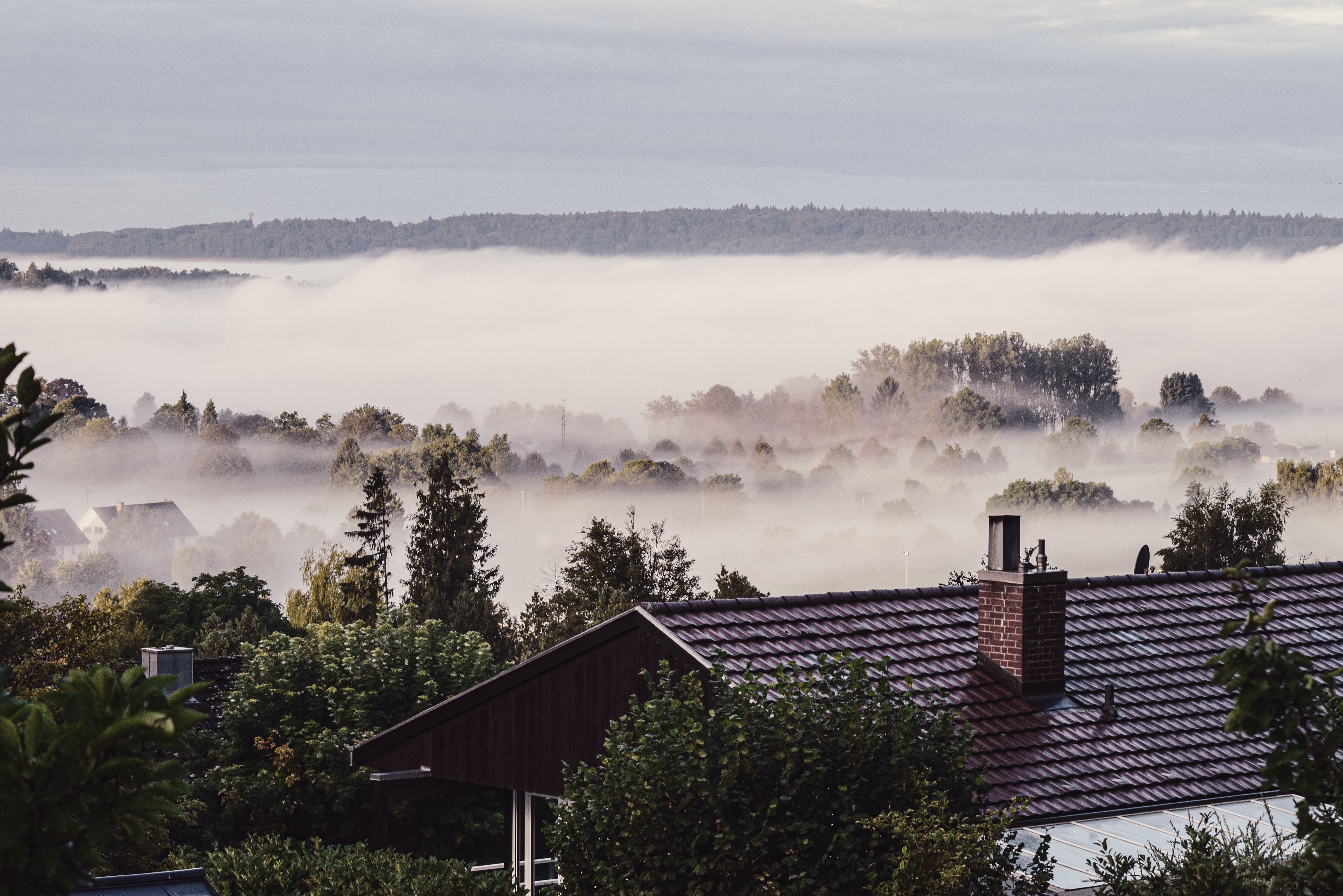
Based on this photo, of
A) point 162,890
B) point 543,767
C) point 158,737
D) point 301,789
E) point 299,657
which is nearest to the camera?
point 158,737

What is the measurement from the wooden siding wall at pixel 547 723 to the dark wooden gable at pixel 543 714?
1 centimetres

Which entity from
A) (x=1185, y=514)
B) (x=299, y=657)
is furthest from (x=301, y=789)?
(x=1185, y=514)

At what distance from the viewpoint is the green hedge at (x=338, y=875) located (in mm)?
14266

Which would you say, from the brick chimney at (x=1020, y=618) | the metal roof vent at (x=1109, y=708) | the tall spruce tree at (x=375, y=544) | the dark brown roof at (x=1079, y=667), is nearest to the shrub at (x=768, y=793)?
the dark brown roof at (x=1079, y=667)

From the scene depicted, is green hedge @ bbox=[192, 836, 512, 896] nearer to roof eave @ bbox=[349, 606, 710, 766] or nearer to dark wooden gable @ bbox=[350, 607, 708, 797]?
dark wooden gable @ bbox=[350, 607, 708, 797]

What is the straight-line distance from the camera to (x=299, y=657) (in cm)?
3053

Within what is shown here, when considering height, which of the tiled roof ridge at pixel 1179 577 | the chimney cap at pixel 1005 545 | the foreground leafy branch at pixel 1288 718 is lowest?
the tiled roof ridge at pixel 1179 577

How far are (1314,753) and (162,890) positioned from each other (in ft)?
31.1

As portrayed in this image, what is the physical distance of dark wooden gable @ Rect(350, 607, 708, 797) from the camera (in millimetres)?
16938

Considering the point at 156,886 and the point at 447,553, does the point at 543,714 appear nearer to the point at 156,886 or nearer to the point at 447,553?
the point at 156,886

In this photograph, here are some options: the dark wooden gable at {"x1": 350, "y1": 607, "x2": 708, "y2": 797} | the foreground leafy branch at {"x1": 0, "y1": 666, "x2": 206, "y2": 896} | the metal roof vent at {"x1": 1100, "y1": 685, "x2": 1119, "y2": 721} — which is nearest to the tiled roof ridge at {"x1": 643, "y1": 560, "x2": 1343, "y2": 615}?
the dark wooden gable at {"x1": 350, "y1": 607, "x2": 708, "y2": 797}

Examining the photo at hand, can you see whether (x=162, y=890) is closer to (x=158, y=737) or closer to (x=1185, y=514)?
(x=158, y=737)

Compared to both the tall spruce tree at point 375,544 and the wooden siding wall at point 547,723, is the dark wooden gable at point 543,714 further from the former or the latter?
the tall spruce tree at point 375,544

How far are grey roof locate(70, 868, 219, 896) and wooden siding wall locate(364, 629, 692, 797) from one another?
5.27 m
